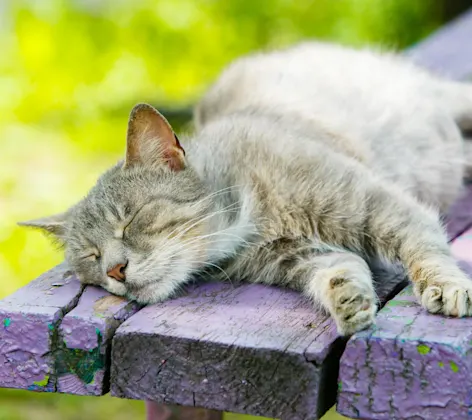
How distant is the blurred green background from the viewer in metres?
5.90

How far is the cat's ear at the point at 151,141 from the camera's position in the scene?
257cm

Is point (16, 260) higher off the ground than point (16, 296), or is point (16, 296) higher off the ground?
point (16, 296)

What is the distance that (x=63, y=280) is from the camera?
255cm

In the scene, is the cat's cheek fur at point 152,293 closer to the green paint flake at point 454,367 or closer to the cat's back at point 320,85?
the green paint flake at point 454,367

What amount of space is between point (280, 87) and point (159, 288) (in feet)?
4.95

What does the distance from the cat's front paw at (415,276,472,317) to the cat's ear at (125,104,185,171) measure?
0.89 m

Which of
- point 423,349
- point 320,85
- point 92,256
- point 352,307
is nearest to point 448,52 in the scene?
point 320,85

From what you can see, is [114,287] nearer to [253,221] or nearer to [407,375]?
[253,221]

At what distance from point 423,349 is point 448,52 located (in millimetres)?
3234

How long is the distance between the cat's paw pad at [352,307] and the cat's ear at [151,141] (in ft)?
2.27

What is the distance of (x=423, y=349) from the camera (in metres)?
1.82

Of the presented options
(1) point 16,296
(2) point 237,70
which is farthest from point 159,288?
(2) point 237,70

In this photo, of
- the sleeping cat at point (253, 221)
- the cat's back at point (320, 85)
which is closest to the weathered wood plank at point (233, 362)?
the sleeping cat at point (253, 221)

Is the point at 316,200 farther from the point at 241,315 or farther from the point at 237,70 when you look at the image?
the point at 237,70
